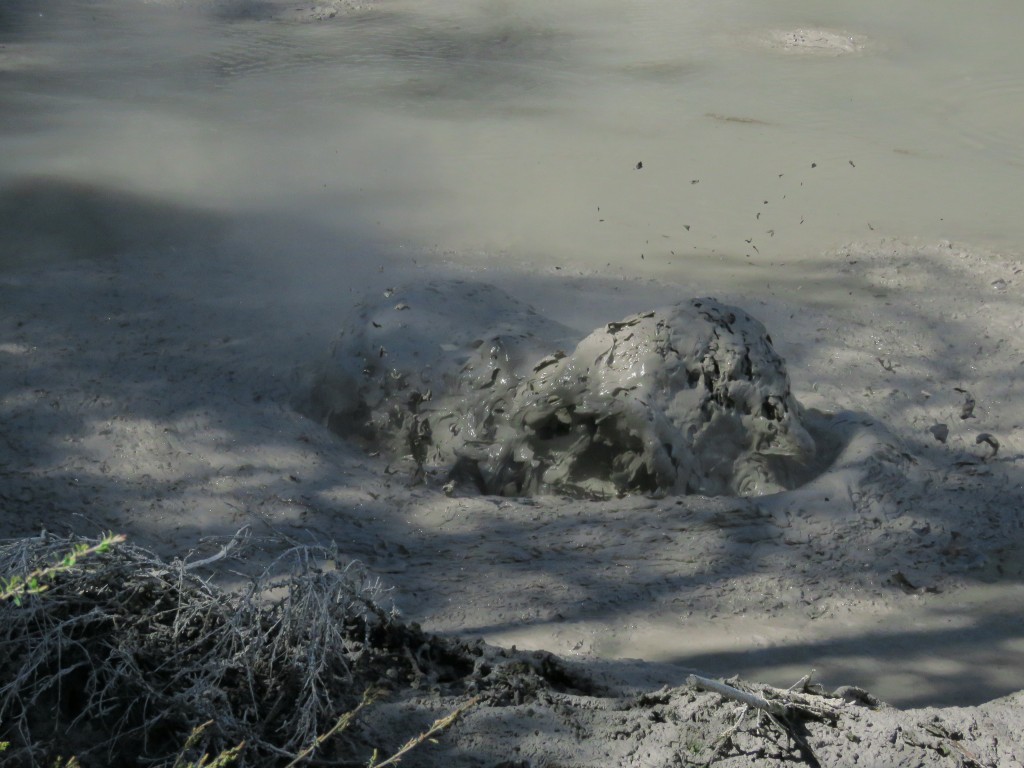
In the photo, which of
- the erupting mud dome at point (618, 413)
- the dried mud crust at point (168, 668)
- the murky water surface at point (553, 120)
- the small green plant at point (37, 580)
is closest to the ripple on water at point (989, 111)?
the murky water surface at point (553, 120)

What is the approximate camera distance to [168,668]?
2.20 m

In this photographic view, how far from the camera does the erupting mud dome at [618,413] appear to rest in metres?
4.35

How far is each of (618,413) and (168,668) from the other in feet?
8.06

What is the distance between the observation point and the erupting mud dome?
4352mm

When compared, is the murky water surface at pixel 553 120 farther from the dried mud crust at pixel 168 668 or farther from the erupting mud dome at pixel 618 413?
the dried mud crust at pixel 168 668

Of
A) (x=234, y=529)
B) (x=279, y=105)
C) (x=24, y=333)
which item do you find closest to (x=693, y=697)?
(x=234, y=529)

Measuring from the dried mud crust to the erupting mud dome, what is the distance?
6.22 feet

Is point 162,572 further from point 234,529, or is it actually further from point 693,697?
point 234,529

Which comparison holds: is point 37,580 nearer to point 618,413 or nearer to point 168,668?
point 168,668

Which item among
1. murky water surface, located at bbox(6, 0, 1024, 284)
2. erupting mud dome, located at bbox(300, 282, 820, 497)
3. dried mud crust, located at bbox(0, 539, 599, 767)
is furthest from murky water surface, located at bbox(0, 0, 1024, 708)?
dried mud crust, located at bbox(0, 539, 599, 767)

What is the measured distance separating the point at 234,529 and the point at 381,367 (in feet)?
3.97

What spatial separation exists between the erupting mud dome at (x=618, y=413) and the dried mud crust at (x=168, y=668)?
1897mm

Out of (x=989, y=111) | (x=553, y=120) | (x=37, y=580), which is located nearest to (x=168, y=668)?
Result: (x=37, y=580)

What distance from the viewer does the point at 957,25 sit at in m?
11.9
